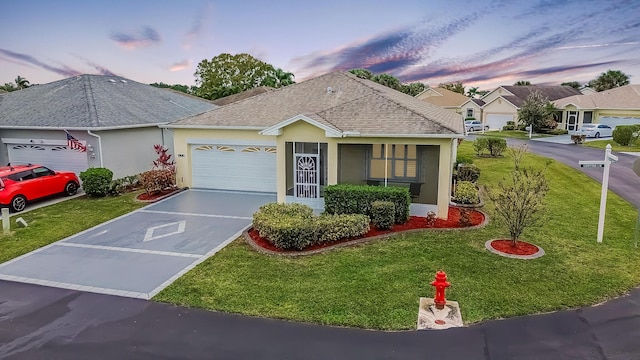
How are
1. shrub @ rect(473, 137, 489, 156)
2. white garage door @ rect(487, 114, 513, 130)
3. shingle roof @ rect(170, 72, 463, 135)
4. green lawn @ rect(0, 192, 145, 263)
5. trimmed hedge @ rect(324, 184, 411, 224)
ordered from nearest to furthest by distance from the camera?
green lawn @ rect(0, 192, 145, 263) → trimmed hedge @ rect(324, 184, 411, 224) → shingle roof @ rect(170, 72, 463, 135) → shrub @ rect(473, 137, 489, 156) → white garage door @ rect(487, 114, 513, 130)

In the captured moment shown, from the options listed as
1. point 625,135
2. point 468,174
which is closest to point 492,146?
point 468,174

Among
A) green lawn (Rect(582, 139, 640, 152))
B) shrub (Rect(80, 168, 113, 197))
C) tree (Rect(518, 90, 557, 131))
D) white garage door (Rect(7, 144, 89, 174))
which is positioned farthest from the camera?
tree (Rect(518, 90, 557, 131))

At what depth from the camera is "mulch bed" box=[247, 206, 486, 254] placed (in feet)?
37.2

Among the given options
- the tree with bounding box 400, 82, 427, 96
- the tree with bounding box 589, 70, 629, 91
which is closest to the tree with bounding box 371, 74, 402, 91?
the tree with bounding box 400, 82, 427, 96

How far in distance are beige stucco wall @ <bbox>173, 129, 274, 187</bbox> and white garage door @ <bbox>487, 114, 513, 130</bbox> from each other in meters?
42.4

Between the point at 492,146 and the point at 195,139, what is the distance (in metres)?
20.1

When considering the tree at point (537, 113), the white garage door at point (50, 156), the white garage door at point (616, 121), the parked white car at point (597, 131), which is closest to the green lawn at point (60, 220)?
the white garage door at point (50, 156)

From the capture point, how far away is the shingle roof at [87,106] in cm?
1902

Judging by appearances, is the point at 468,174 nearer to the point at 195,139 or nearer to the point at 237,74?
the point at 195,139

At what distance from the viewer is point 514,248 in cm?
1112

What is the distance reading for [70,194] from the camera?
717 inches

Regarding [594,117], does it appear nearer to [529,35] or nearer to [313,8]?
[529,35]

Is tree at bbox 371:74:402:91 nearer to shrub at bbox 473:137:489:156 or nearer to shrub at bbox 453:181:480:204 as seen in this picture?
shrub at bbox 473:137:489:156

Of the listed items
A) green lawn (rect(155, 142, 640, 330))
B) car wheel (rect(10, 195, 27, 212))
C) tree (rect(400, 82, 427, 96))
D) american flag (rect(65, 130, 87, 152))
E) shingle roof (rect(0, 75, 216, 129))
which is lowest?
green lawn (rect(155, 142, 640, 330))
